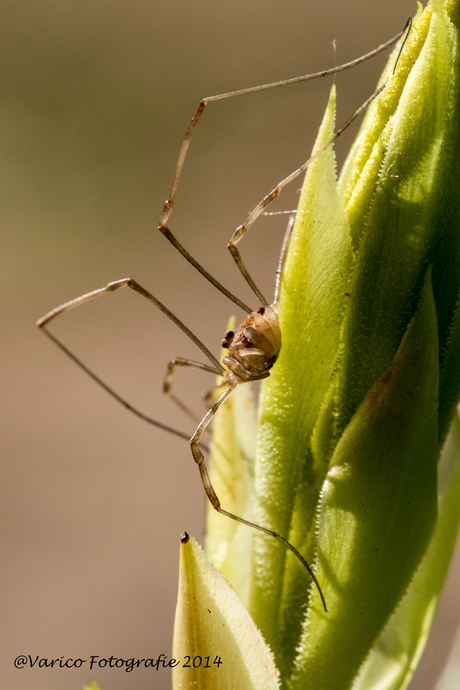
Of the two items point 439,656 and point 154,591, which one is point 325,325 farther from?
point 154,591

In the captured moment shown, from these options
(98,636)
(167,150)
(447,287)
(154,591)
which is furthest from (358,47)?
(447,287)

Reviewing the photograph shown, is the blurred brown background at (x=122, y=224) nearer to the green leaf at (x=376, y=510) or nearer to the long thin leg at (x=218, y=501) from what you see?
the long thin leg at (x=218, y=501)

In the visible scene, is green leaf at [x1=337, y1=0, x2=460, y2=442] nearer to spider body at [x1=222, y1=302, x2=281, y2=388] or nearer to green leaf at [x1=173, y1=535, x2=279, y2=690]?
green leaf at [x1=173, y1=535, x2=279, y2=690]

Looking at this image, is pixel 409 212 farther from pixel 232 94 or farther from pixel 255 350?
pixel 232 94

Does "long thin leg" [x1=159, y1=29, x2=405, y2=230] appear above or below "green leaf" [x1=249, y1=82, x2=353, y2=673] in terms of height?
above

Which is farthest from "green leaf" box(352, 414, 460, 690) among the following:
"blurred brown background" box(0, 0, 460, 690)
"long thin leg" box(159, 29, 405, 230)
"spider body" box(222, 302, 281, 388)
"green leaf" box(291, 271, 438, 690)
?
"blurred brown background" box(0, 0, 460, 690)

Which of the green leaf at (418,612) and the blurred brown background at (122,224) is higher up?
the blurred brown background at (122,224)

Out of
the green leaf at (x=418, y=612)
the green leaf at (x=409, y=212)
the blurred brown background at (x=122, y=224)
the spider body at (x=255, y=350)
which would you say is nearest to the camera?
the green leaf at (x=409, y=212)

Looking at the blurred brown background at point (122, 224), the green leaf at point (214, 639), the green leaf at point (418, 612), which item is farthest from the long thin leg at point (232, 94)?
the blurred brown background at point (122, 224)

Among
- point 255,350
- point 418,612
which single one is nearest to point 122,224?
point 255,350
